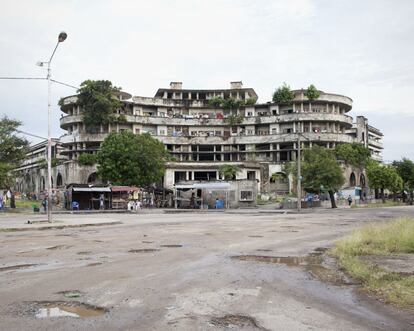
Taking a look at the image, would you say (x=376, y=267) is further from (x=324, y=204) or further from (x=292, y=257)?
(x=324, y=204)

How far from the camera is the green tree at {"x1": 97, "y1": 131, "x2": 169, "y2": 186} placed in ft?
189

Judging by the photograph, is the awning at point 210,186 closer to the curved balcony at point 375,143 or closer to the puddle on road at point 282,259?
the puddle on road at point 282,259

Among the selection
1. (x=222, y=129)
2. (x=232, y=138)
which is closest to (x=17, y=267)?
(x=232, y=138)

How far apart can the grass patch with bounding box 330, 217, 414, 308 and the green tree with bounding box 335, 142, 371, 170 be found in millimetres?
64091

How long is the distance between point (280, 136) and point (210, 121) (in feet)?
43.9

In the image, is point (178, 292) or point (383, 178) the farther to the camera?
point (383, 178)

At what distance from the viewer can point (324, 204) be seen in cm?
6125

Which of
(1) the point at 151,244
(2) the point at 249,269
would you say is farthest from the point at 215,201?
(2) the point at 249,269

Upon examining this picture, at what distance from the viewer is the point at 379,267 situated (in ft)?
34.5

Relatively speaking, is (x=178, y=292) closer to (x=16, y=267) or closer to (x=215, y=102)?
(x=16, y=267)

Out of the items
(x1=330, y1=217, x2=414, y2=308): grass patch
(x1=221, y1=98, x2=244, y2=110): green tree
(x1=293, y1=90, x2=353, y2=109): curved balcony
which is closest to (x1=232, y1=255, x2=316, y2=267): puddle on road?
(x1=330, y1=217, x2=414, y2=308): grass patch

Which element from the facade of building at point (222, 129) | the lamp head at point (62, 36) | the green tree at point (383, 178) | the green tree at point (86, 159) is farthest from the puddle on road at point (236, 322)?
the facade of building at point (222, 129)

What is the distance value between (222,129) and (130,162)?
38.0 m

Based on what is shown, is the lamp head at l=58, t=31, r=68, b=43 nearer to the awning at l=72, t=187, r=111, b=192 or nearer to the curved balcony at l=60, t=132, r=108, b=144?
the awning at l=72, t=187, r=111, b=192
